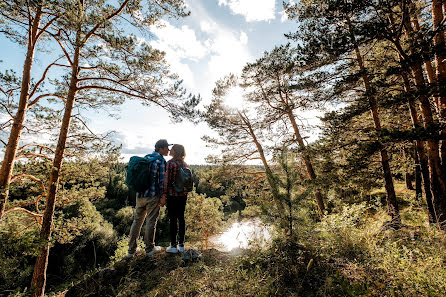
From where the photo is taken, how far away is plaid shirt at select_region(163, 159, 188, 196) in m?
3.35

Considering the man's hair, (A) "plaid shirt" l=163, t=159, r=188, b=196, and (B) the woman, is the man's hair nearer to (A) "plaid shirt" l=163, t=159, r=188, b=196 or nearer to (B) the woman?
(B) the woman

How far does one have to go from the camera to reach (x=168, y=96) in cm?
552

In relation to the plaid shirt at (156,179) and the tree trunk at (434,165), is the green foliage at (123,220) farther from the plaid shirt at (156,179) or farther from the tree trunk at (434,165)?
the tree trunk at (434,165)

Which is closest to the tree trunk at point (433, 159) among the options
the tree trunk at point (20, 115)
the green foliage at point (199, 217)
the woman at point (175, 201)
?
the woman at point (175, 201)

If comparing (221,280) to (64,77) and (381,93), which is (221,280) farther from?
(64,77)

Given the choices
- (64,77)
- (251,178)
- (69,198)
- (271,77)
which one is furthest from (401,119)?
(69,198)

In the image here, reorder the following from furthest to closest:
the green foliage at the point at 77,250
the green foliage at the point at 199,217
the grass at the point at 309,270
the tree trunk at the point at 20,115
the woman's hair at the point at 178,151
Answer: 1. the green foliage at the point at 199,217
2. the green foliage at the point at 77,250
3. the tree trunk at the point at 20,115
4. the woman's hair at the point at 178,151
5. the grass at the point at 309,270

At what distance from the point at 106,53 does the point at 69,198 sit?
5.04 m

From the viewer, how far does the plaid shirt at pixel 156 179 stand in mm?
3311

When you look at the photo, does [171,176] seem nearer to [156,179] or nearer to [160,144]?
[156,179]

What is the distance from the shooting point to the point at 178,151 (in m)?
3.60

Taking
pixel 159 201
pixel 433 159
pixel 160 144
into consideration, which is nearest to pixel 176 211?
pixel 159 201

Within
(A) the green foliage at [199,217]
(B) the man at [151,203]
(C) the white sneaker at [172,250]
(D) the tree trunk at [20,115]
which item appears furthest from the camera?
(A) the green foliage at [199,217]

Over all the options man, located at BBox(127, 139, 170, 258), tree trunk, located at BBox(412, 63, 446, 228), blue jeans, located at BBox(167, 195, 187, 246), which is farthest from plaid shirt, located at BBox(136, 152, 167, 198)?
tree trunk, located at BBox(412, 63, 446, 228)
